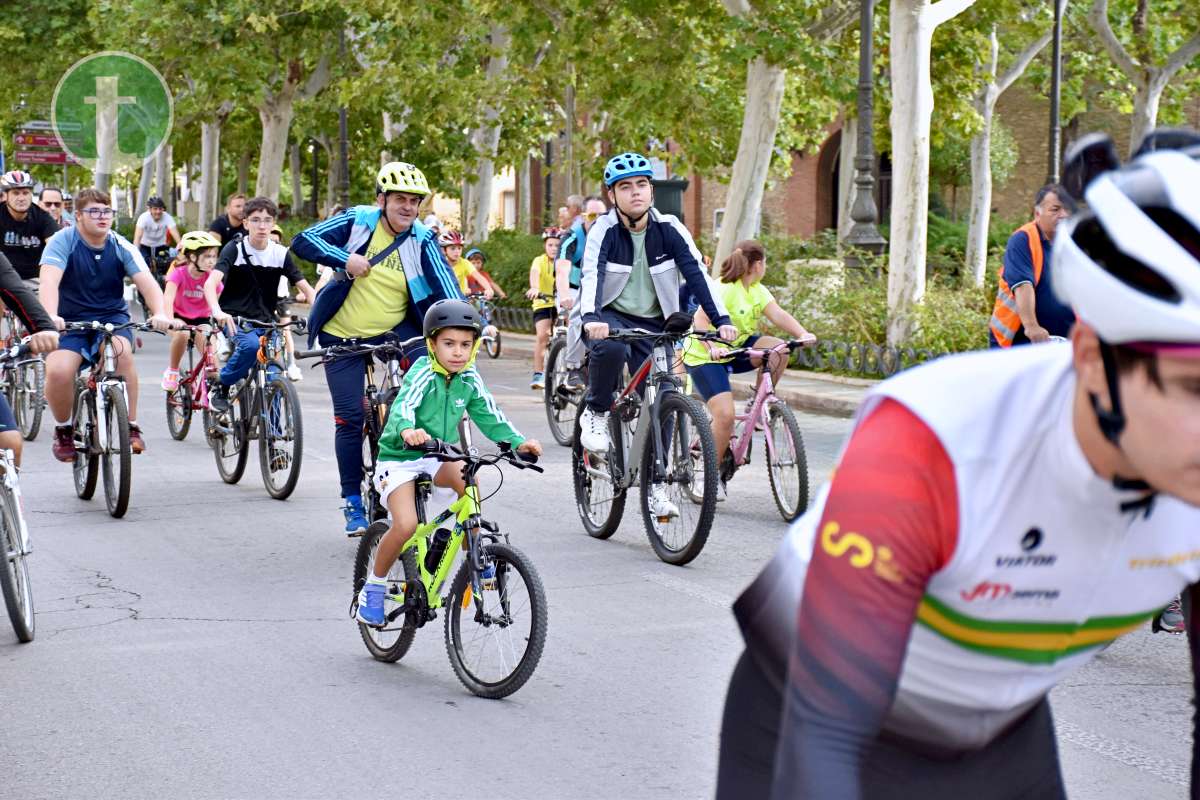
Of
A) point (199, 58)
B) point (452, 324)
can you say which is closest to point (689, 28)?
point (199, 58)

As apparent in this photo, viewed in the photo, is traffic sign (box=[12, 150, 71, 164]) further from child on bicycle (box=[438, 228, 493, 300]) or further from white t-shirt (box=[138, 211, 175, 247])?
child on bicycle (box=[438, 228, 493, 300])

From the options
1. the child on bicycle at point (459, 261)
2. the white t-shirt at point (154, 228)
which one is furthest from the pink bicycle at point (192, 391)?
the white t-shirt at point (154, 228)

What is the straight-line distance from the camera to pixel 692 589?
784 centimetres

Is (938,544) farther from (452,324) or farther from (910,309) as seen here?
(910,309)

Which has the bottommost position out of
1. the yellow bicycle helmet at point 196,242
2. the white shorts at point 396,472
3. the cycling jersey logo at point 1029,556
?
the white shorts at point 396,472

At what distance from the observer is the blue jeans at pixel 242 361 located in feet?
37.9

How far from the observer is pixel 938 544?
168 centimetres

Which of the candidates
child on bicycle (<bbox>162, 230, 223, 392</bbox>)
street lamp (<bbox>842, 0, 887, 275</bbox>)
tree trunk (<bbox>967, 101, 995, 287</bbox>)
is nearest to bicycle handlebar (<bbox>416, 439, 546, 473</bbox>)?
child on bicycle (<bbox>162, 230, 223, 392</bbox>)

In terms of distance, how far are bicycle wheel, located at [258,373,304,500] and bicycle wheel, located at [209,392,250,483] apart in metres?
0.42

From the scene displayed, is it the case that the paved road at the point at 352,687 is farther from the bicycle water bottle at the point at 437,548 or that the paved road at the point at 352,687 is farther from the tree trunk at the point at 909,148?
the tree trunk at the point at 909,148

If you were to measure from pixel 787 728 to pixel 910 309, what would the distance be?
1731 centimetres

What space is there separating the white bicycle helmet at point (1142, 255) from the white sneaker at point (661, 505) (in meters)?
7.01

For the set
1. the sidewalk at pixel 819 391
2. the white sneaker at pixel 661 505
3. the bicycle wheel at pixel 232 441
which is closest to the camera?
the white sneaker at pixel 661 505

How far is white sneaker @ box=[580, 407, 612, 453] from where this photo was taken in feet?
30.1
